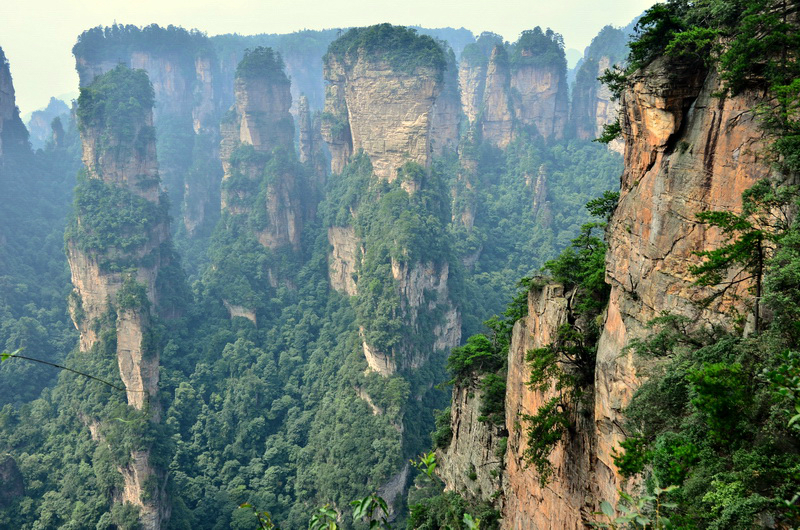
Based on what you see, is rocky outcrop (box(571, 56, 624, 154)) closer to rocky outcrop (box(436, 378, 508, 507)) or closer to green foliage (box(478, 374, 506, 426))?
rocky outcrop (box(436, 378, 508, 507))

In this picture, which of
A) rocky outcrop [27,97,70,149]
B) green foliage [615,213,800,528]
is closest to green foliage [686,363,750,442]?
green foliage [615,213,800,528]

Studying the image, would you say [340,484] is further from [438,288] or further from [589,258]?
[589,258]

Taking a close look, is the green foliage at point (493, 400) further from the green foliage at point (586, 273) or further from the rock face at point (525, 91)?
the rock face at point (525, 91)

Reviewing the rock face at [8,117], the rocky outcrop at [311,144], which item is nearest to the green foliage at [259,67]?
the rocky outcrop at [311,144]

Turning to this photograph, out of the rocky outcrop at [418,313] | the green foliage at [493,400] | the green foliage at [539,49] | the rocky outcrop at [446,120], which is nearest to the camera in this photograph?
the green foliage at [493,400]

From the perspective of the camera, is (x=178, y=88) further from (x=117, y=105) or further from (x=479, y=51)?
(x=479, y=51)

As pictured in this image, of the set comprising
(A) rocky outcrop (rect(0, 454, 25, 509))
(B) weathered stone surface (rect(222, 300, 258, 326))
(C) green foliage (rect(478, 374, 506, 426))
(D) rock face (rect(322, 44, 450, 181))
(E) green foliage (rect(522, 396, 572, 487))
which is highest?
(D) rock face (rect(322, 44, 450, 181))
